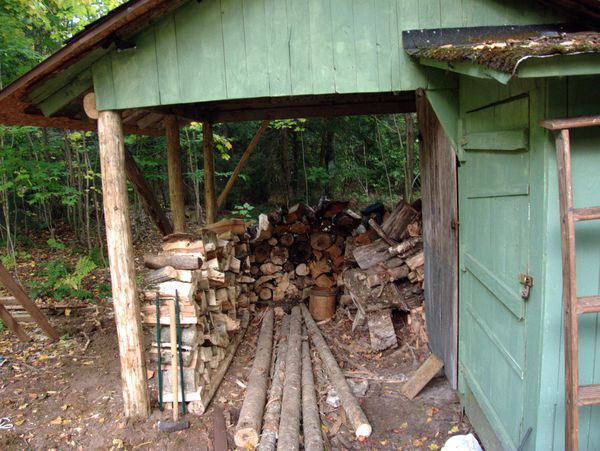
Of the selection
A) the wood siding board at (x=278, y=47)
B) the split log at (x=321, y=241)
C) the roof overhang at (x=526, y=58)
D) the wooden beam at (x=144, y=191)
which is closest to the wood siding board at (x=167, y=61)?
the wood siding board at (x=278, y=47)

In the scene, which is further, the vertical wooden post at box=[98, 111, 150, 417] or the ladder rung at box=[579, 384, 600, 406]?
the vertical wooden post at box=[98, 111, 150, 417]

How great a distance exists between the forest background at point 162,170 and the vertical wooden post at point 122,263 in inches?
175

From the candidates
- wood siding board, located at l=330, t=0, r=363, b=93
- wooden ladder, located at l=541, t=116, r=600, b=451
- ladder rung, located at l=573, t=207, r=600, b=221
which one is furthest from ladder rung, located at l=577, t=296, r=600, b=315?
wood siding board, located at l=330, t=0, r=363, b=93

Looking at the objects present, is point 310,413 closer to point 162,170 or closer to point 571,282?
point 571,282

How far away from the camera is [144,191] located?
5.59 m

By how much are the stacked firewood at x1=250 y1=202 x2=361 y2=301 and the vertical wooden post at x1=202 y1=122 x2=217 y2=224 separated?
943 millimetres

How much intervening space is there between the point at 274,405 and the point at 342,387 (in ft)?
2.46

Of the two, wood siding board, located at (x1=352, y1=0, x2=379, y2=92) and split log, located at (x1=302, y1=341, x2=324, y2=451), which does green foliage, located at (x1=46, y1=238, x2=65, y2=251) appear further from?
wood siding board, located at (x1=352, y1=0, x2=379, y2=92)

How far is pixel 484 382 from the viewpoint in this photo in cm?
346

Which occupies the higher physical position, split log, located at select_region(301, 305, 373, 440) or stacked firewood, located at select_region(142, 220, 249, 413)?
stacked firewood, located at select_region(142, 220, 249, 413)

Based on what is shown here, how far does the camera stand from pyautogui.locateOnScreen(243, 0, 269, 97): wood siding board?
3.51m

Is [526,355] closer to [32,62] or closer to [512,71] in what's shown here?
[512,71]

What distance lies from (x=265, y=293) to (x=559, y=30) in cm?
601

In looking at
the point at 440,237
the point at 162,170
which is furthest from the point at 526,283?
the point at 162,170
